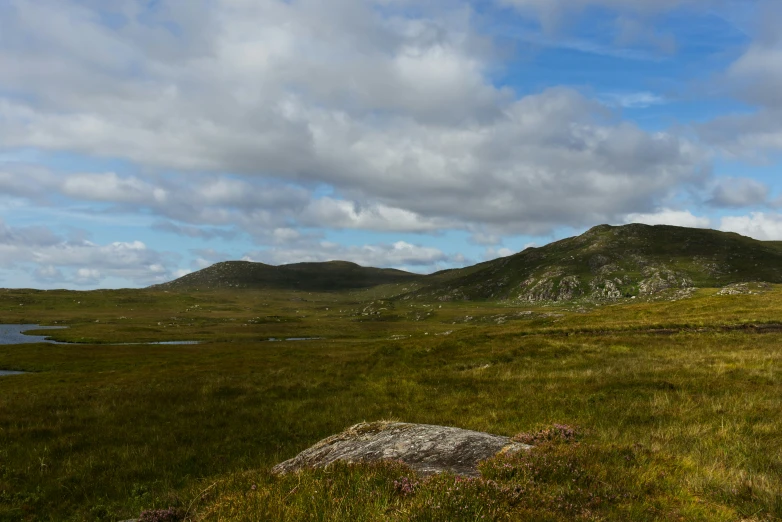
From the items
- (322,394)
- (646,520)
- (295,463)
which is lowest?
(322,394)

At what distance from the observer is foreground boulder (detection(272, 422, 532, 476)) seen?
8.55m

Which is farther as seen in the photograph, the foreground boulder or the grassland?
the foreground boulder

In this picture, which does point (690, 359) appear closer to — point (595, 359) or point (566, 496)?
point (595, 359)

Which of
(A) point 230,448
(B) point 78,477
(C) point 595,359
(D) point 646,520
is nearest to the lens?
(D) point 646,520

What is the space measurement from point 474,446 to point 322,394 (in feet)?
55.2

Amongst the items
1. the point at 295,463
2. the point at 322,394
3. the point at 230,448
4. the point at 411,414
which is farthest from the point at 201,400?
the point at 295,463

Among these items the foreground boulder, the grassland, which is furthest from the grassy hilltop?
the foreground boulder

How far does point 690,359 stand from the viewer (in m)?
25.4

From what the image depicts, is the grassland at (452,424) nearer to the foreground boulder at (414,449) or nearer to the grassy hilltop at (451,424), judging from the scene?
the grassy hilltop at (451,424)

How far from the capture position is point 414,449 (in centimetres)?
925

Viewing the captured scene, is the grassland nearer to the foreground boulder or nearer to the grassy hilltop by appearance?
the grassy hilltop

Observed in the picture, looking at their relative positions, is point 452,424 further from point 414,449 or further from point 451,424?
point 414,449

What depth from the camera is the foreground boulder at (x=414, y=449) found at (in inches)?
337

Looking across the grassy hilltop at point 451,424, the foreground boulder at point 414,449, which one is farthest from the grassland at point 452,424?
the foreground boulder at point 414,449
